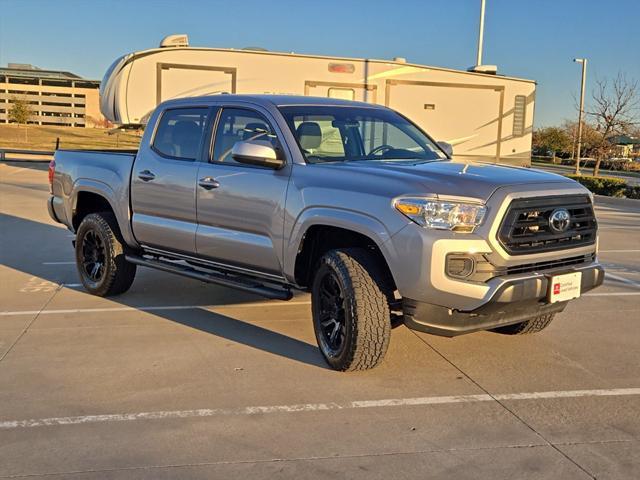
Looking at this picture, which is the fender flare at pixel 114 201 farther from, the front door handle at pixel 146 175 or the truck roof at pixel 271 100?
the truck roof at pixel 271 100

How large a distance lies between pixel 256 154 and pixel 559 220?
2.14 meters

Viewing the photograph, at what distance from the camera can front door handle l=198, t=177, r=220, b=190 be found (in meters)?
5.38

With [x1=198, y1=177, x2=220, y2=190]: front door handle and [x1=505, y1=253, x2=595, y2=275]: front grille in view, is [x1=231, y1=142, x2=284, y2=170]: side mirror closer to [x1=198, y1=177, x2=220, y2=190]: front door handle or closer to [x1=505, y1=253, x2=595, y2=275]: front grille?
[x1=198, y1=177, x2=220, y2=190]: front door handle

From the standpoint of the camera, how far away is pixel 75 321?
5.89 metres

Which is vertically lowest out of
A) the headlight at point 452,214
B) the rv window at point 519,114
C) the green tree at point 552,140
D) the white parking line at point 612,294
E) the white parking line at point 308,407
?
the white parking line at point 308,407

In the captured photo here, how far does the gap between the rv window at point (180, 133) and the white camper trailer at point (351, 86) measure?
8.67 m

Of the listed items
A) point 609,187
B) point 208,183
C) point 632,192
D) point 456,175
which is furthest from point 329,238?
point 609,187

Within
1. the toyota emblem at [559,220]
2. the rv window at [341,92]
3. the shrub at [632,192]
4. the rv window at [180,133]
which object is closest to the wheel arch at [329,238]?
the toyota emblem at [559,220]

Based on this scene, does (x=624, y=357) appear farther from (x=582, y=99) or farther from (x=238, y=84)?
(x=582, y=99)

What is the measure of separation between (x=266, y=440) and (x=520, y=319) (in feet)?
6.32

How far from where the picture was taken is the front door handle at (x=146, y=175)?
6.02 m

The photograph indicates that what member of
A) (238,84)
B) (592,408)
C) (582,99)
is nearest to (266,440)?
(592,408)

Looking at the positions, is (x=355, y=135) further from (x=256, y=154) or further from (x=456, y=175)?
(x=456, y=175)

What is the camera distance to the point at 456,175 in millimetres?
4379
